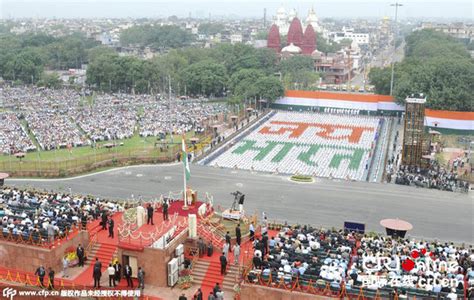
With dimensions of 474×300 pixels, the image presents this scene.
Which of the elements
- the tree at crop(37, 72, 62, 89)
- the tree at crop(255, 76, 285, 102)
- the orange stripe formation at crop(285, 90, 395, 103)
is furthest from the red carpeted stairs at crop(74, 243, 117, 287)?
the tree at crop(37, 72, 62, 89)

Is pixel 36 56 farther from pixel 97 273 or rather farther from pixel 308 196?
pixel 97 273

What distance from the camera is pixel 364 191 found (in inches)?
1350

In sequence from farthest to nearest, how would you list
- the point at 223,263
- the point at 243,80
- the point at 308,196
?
1. the point at 243,80
2. the point at 308,196
3. the point at 223,263

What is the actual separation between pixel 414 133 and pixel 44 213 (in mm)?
29007

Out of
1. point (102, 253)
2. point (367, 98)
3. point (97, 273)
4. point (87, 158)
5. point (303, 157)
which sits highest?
point (367, 98)

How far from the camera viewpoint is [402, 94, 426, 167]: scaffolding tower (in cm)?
4000

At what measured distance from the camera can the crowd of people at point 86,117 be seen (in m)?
46.1

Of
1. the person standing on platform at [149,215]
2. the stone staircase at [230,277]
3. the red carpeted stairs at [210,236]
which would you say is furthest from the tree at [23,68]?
the stone staircase at [230,277]

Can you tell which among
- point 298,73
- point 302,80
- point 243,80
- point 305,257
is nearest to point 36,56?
point 243,80

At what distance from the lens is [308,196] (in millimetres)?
33125

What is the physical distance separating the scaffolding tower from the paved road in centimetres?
574

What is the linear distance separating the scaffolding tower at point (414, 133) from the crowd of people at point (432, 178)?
1.29m

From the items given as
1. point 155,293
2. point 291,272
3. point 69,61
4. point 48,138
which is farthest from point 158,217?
point 69,61

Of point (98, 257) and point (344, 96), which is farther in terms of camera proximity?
point (344, 96)
